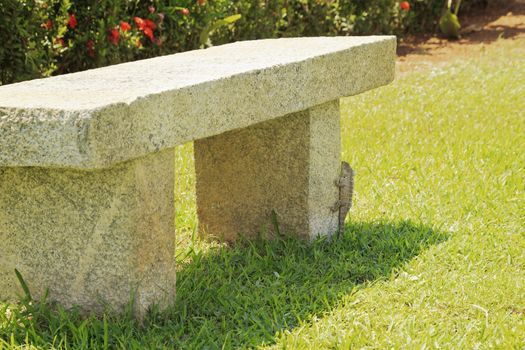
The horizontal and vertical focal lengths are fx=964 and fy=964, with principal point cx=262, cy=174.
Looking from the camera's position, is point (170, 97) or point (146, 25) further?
point (146, 25)

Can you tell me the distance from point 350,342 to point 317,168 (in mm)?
1080

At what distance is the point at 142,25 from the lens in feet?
21.2

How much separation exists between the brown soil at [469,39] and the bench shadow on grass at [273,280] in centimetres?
442

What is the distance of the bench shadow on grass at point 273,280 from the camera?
3.27 metres

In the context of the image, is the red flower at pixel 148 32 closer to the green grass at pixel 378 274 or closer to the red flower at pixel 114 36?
the red flower at pixel 114 36

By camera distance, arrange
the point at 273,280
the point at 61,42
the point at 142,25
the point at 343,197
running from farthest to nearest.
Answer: the point at 142,25 → the point at 61,42 → the point at 343,197 → the point at 273,280

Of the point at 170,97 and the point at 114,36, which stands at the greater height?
the point at 170,97

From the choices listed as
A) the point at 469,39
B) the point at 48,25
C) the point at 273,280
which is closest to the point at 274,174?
the point at 273,280

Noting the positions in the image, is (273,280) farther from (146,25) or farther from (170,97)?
(146,25)

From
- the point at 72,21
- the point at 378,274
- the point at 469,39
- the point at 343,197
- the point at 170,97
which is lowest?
the point at 469,39

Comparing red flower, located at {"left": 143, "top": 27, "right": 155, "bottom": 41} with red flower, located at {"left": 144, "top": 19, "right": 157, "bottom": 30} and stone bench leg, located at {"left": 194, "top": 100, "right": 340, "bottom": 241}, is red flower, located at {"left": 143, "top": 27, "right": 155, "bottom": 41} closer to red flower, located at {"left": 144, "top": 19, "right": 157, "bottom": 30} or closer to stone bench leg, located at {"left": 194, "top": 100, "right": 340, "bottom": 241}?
red flower, located at {"left": 144, "top": 19, "right": 157, "bottom": 30}

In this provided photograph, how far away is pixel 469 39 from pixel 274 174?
20.6 ft

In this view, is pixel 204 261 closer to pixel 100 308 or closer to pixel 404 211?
pixel 100 308

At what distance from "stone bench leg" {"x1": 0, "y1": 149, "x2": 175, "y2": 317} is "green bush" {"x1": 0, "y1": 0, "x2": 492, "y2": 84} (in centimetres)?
257
